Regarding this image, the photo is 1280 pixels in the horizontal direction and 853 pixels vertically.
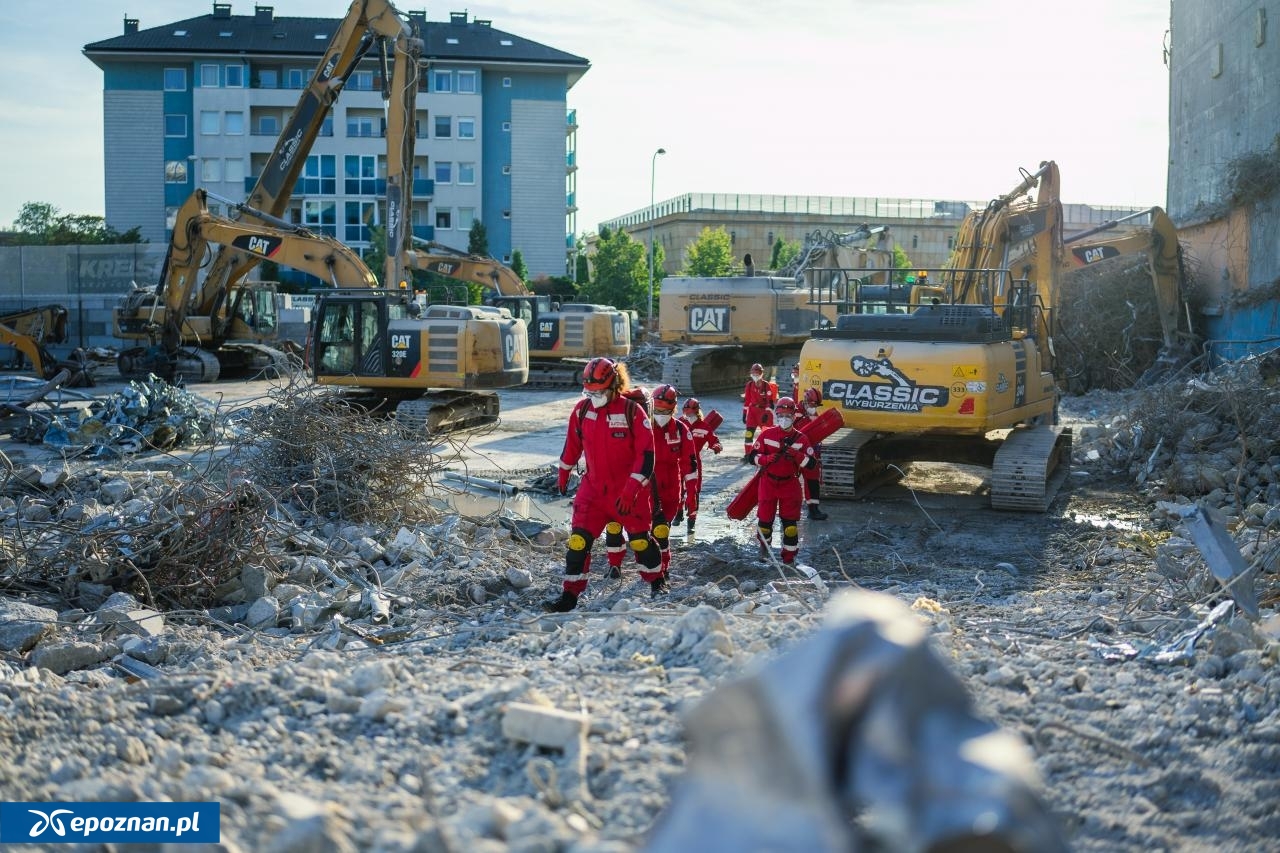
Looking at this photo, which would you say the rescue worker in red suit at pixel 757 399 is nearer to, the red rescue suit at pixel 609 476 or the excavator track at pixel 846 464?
the excavator track at pixel 846 464

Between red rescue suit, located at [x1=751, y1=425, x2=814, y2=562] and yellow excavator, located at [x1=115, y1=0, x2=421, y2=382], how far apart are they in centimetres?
1108

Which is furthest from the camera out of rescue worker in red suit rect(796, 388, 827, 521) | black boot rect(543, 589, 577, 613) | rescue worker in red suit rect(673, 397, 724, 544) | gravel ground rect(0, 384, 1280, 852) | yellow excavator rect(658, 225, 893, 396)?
yellow excavator rect(658, 225, 893, 396)

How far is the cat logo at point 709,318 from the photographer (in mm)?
27375

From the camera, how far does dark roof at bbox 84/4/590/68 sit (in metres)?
59.3

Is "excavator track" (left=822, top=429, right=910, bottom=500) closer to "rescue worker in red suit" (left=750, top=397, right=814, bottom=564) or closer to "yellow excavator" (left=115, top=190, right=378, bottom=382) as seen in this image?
"rescue worker in red suit" (left=750, top=397, right=814, bottom=564)

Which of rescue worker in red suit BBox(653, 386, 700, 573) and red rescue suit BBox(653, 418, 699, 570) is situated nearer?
red rescue suit BBox(653, 418, 699, 570)

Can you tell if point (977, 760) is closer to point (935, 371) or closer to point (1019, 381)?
point (935, 371)

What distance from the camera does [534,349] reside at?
28641 mm

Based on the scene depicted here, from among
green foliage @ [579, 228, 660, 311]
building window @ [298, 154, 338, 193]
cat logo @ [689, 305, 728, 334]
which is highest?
building window @ [298, 154, 338, 193]

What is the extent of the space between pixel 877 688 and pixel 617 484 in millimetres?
6625

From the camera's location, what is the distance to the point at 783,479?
1002 centimetres

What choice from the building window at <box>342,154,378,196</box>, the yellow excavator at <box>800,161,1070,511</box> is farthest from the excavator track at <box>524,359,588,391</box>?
the building window at <box>342,154,378,196</box>

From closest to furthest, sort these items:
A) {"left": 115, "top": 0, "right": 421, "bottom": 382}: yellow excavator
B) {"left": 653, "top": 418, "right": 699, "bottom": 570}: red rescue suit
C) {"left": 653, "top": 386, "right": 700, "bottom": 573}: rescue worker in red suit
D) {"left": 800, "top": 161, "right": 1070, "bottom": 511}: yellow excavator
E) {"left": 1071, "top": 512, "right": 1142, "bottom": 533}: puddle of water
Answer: {"left": 653, "top": 418, "right": 699, "bottom": 570}: red rescue suit < {"left": 653, "top": 386, "right": 700, "bottom": 573}: rescue worker in red suit < {"left": 1071, "top": 512, "right": 1142, "bottom": 533}: puddle of water < {"left": 800, "top": 161, "right": 1070, "bottom": 511}: yellow excavator < {"left": 115, "top": 0, "right": 421, "bottom": 382}: yellow excavator

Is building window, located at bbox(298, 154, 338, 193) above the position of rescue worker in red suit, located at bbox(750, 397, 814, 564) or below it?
above
